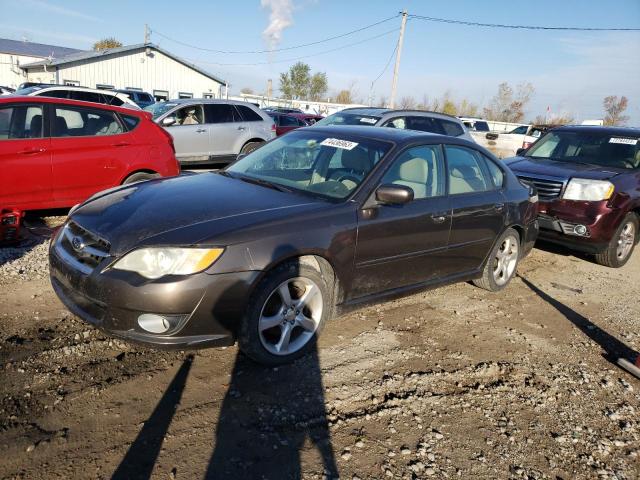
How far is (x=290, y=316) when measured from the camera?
11.1 ft

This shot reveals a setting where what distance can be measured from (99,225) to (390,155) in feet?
7.32

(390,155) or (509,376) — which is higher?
(390,155)

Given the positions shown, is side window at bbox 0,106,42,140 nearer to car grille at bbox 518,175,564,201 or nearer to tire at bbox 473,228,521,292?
tire at bbox 473,228,521,292

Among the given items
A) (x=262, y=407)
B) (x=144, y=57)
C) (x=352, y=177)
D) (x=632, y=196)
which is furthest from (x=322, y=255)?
(x=144, y=57)

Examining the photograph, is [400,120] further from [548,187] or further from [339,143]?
[339,143]

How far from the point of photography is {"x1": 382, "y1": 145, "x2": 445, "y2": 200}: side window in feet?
13.2

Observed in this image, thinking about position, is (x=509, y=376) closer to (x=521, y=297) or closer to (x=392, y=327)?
(x=392, y=327)

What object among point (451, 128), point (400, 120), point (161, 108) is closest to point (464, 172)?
point (400, 120)

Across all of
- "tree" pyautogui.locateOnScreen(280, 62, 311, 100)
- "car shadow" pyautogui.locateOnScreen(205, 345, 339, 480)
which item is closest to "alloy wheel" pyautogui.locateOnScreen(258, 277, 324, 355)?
"car shadow" pyautogui.locateOnScreen(205, 345, 339, 480)

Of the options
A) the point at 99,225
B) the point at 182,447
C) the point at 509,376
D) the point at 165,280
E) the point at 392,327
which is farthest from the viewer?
the point at 392,327

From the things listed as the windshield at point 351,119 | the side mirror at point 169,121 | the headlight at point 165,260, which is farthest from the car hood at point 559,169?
the side mirror at point 169,121

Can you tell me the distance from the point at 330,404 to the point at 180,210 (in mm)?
1590

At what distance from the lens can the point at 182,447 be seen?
8.19ft

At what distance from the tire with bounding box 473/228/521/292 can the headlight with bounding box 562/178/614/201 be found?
1.63 metres
